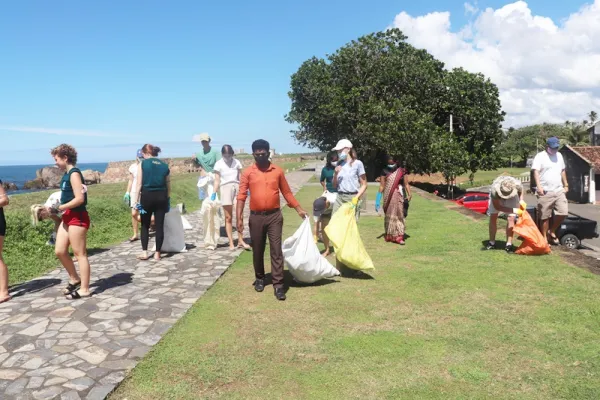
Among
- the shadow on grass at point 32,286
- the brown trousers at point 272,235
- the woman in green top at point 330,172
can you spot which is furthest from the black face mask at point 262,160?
the shadow on grass at point 32,286

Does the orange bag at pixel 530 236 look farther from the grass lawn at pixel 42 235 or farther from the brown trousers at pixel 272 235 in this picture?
the grass lawn at pixel 42 235

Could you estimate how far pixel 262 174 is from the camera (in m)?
5.52

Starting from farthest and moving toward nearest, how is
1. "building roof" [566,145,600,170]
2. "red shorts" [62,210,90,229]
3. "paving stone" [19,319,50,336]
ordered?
"building roof" [566,145,600,170] → "red shorts" [62,210,90,229] → "paving stone" [19,319,50,336]

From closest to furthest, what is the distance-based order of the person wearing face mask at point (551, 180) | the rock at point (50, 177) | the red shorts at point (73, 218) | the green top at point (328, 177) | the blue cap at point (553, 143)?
1. the red shorts at point (73, 218)
2. the blue cap at point (553, 143)
3. the person wearing face mask at point (551, 180)
4. the green top at point (328, 177)
5. the rock at point (50, 177)

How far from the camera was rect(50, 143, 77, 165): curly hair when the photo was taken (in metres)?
5.20

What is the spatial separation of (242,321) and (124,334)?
3.68ft

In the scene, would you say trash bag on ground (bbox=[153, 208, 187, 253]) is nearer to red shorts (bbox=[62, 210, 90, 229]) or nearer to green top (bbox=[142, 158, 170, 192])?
green top (bbox=[142, 158, 170, 192])

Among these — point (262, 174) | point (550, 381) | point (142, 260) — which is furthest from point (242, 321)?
point (142, 260)

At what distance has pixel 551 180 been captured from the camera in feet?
24.5

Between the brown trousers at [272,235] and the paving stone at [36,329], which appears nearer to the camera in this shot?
the paving stone at [36,329]

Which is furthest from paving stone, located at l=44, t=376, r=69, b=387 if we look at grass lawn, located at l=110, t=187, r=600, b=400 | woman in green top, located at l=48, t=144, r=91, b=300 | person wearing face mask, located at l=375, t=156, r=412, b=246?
person wearing face mask, located at l=375, t=156, r=412, b=246

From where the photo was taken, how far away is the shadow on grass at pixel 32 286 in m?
5.85

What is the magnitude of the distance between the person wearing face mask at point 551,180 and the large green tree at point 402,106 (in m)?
23.7

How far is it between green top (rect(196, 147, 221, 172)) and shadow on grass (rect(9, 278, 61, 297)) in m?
3.20
